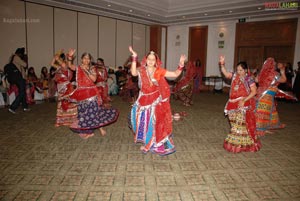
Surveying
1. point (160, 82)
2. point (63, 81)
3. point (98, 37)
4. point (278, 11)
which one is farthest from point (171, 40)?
point (160, 82)

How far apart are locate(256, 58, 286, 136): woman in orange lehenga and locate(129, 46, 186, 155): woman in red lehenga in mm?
1924

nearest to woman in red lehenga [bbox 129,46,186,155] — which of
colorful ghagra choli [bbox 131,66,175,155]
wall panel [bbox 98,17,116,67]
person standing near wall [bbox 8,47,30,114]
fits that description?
colorful ghagra choli [bbox 131,66,175,155]

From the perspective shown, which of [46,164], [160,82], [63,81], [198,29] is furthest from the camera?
[198,29]

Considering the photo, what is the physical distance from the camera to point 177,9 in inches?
351

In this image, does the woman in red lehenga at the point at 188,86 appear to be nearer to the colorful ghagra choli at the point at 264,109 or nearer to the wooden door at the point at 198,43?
the colorful ghagra choli at the point at 264,109

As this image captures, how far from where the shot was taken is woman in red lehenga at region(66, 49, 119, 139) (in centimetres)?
347

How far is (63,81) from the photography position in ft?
14.0

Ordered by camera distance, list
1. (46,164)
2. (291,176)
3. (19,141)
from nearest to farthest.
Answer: (291,176) < (46,164) < (19,141)

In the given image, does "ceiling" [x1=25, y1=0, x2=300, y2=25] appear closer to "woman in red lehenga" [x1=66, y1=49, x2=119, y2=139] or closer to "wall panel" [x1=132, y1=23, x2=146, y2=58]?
"wall panel" [x1=132, y1=23, x2=146, y2=58]

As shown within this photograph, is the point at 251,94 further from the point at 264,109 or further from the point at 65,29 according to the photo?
the point at 65,29

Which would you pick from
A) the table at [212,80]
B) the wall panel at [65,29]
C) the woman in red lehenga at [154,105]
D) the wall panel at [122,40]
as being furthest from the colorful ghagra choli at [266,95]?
the wall panel at [122,40]

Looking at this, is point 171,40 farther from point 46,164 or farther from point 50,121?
point 46,164

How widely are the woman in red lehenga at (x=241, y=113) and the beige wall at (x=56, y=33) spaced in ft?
21.8

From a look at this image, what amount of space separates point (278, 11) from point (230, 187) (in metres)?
8.04
